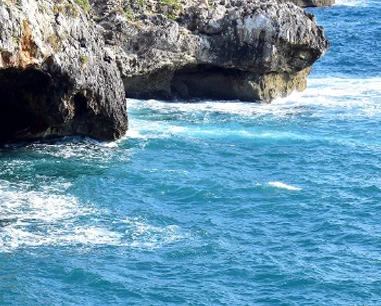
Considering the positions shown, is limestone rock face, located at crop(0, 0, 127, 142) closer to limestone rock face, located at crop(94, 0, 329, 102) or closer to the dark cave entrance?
the dark cave entrance

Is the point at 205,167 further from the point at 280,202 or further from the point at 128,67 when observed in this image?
the point at 128,67

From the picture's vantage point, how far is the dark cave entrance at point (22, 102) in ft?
139

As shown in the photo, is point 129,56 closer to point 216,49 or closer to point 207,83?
point 216,49

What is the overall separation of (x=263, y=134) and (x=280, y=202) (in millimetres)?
11734

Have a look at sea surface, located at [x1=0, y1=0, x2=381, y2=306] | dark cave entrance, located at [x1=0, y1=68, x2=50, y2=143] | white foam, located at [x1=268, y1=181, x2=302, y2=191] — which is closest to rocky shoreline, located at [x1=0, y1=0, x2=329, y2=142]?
dark cave entrance, located at [x1=0, y1=68, x2=50, y2=143]

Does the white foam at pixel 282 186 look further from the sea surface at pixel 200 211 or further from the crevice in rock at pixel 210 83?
the crevice in rock at pixel 210 83

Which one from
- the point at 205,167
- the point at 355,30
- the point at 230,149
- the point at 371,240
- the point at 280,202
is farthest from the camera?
the point at 355,30

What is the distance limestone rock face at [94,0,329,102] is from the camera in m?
52.7

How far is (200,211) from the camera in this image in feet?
120

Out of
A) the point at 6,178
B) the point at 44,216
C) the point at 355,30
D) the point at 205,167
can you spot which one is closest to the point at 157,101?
the point at 205,167

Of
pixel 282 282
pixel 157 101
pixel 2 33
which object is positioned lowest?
pixel 282 282

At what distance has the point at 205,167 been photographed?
42688 mm

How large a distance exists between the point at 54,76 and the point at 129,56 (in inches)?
430

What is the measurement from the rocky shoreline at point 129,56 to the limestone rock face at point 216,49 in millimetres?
63
